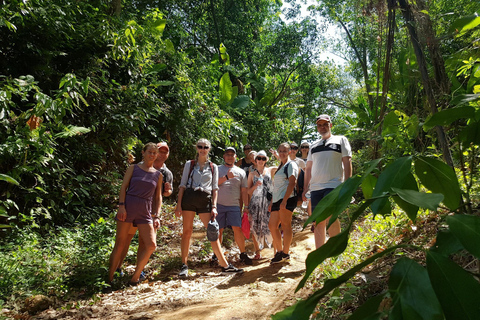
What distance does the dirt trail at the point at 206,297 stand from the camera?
13.4 feet

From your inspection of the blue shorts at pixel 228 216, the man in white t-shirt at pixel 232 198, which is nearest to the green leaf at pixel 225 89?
the man in white t-shirt at pixel 232 198

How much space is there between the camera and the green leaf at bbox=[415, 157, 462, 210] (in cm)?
84

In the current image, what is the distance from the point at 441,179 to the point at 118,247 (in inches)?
205

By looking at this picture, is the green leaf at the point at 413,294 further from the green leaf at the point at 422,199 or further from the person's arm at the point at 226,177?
the person's arm at the point at 226,177

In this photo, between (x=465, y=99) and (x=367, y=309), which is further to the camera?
(x=465, y=99)

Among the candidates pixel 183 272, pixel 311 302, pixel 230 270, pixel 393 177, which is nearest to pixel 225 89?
pixel 230 270

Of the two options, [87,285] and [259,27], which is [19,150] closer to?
[87,285]

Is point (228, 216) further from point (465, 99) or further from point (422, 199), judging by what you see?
point (422, 199)

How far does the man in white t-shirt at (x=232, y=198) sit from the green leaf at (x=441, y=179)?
19.6ft

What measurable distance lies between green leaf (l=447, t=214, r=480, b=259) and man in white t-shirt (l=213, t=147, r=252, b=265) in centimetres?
619

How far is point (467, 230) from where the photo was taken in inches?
24.2

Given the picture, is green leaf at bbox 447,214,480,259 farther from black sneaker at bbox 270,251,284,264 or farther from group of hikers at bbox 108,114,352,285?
black sneaker at bbox 270,251,284,264

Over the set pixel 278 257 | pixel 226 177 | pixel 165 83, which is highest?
pixel 165 83

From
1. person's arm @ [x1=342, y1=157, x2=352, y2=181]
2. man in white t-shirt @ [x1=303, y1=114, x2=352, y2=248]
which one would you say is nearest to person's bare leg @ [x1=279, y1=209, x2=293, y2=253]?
man in white t-shirt @ [x1=303, y1=114, x2=352, y2=248]
